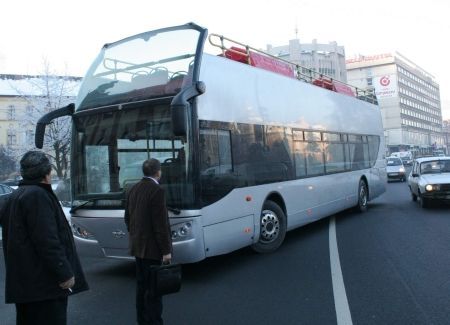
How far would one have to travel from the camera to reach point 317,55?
375 ft

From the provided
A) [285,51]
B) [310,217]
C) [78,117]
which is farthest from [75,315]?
[285,51]

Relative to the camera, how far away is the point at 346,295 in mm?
5762

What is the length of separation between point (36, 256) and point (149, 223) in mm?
1525

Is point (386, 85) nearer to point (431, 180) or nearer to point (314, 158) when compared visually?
point (431, 180)

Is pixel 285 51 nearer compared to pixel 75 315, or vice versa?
pixel 75 315

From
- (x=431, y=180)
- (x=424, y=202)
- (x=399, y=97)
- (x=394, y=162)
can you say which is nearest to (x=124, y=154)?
(x=431, y=180)

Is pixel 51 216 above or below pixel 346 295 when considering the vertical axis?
above

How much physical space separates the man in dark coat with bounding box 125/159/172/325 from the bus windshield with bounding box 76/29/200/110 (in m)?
2.28

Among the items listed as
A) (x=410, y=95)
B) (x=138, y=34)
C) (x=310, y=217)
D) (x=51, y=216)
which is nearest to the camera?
(x=51, y=216)

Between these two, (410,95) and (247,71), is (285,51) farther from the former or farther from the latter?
(247,71)

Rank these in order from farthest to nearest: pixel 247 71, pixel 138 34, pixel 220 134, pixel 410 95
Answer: pixel 410 95 → pixel 247 71 → pixel 138 34 → pixel 220 134

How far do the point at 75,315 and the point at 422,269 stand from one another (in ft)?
15.3

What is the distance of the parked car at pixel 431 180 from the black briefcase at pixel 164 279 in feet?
36.2

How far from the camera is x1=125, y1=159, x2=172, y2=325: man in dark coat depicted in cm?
466
